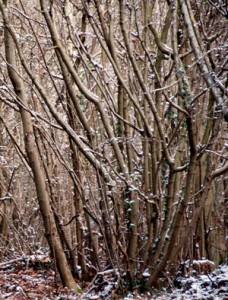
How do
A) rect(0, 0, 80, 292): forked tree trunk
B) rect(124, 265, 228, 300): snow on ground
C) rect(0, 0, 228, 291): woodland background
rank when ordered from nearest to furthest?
1. rect(124, 265, 228, 300): snow on ground
2. rect(0, 0, 228, 291): woodland background
3. rect(0, 0, 80, 292): forked tree trunk

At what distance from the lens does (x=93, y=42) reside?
7691mm

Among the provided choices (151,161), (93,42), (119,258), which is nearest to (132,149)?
(151,161)

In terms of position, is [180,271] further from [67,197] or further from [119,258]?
[67,197]

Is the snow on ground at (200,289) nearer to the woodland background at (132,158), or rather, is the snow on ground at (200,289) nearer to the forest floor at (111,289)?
the forest floor at (111,289)

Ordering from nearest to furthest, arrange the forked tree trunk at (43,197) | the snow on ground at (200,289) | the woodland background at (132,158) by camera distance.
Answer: the snow on ground at (200,289), the woodland background at (132,158), the forked tree trunk at (43,197)

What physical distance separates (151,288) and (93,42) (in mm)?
4012

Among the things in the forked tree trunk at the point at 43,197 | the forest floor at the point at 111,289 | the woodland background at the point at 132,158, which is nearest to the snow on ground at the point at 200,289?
the forest floor at the point at 111,289

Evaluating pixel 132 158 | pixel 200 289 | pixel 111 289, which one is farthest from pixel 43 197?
pixel 200 289

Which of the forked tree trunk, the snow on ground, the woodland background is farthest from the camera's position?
the forked tree trunk

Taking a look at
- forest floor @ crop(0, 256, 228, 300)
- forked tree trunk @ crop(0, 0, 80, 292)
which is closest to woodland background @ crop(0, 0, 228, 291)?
forked tree trunk @ crop(0, 0, 80, 292)

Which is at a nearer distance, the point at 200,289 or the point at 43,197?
the point at 200,289

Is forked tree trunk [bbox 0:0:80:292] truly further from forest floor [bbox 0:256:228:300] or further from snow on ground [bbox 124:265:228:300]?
snow on ground [bbox 124:265:228:300]

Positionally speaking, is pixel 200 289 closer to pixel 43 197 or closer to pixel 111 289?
pixel 111 289

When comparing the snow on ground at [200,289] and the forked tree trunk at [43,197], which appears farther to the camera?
the forked tree trunk at [43,197]
